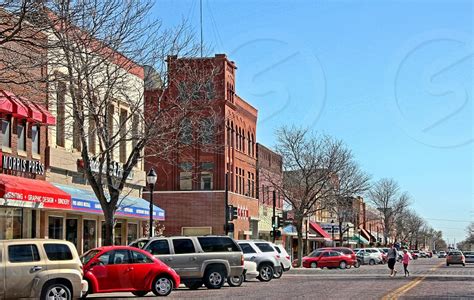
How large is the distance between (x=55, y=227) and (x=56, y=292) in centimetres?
1462

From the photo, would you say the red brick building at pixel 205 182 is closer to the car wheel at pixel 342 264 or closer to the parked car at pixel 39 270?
the car wheel at pixel 342 264

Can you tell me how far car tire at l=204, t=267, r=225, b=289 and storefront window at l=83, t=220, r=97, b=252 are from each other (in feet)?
35.6

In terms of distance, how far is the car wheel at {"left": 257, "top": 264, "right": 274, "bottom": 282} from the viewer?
3403cm

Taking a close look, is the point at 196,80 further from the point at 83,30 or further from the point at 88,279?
the point at 88,279

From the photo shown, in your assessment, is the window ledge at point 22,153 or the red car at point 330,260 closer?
the window ledge at point 22,153

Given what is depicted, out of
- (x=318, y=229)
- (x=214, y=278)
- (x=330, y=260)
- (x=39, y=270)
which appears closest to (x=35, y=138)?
(x=214, y=278)

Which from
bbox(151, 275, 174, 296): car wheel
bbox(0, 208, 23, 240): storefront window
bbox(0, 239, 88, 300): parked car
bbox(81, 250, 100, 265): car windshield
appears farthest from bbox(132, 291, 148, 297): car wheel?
bbox(0, 208, 23, 240): storefront window

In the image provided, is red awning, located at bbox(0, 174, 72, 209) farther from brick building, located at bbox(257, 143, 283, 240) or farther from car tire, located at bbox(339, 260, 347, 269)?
brick building, located at bbox(257, 143, 283, 240)

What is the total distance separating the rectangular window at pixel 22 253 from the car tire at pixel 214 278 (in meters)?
9.72

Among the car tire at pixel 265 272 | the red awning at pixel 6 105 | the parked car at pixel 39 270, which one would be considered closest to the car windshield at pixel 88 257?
the parked car at pixel 39 270

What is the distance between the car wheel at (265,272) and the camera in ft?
112

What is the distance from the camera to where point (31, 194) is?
2781 centimetres

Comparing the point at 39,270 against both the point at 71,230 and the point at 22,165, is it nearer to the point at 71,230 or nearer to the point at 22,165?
the point at 22,165

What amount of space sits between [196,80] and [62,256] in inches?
579
